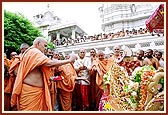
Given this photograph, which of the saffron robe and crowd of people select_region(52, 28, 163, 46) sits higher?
crowd of people select_region(52, 28, 163, 46)

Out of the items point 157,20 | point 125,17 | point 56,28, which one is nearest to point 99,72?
point 157,20

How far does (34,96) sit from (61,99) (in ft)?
4.55

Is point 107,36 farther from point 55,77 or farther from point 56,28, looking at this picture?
point 55,77

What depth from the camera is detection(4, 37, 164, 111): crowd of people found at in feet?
16.5

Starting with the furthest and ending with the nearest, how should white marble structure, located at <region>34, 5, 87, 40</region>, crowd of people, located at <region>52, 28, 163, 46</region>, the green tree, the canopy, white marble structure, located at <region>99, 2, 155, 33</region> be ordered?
white marble structure, located at <region>99, 2, 155, 33</region> < white marble structure, located at <region>34, 5, 87, 40</region> < the green tree < crowd of people, located at <region>52, 28, 163, 46</region> < the canopy

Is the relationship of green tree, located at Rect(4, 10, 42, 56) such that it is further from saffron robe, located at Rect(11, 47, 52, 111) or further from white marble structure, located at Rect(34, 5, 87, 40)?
saffron robe, located at Rect(11, 47, 52, 111)

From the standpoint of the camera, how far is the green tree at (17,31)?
15.2 m

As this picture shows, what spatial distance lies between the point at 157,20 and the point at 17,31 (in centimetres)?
1184

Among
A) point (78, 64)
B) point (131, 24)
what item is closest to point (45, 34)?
point (131, 24)

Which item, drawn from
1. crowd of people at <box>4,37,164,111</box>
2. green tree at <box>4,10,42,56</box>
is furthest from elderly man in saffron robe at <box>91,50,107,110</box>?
green tree at <box>4,10,42,56</box>

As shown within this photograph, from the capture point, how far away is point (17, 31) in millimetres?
16391

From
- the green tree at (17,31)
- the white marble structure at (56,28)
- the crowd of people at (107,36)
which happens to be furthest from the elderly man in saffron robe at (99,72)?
the white marble structure at (56,28)

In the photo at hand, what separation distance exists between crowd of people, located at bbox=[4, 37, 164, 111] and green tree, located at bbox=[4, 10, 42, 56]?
857 centimetres

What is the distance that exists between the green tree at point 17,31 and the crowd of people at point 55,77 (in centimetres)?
857
